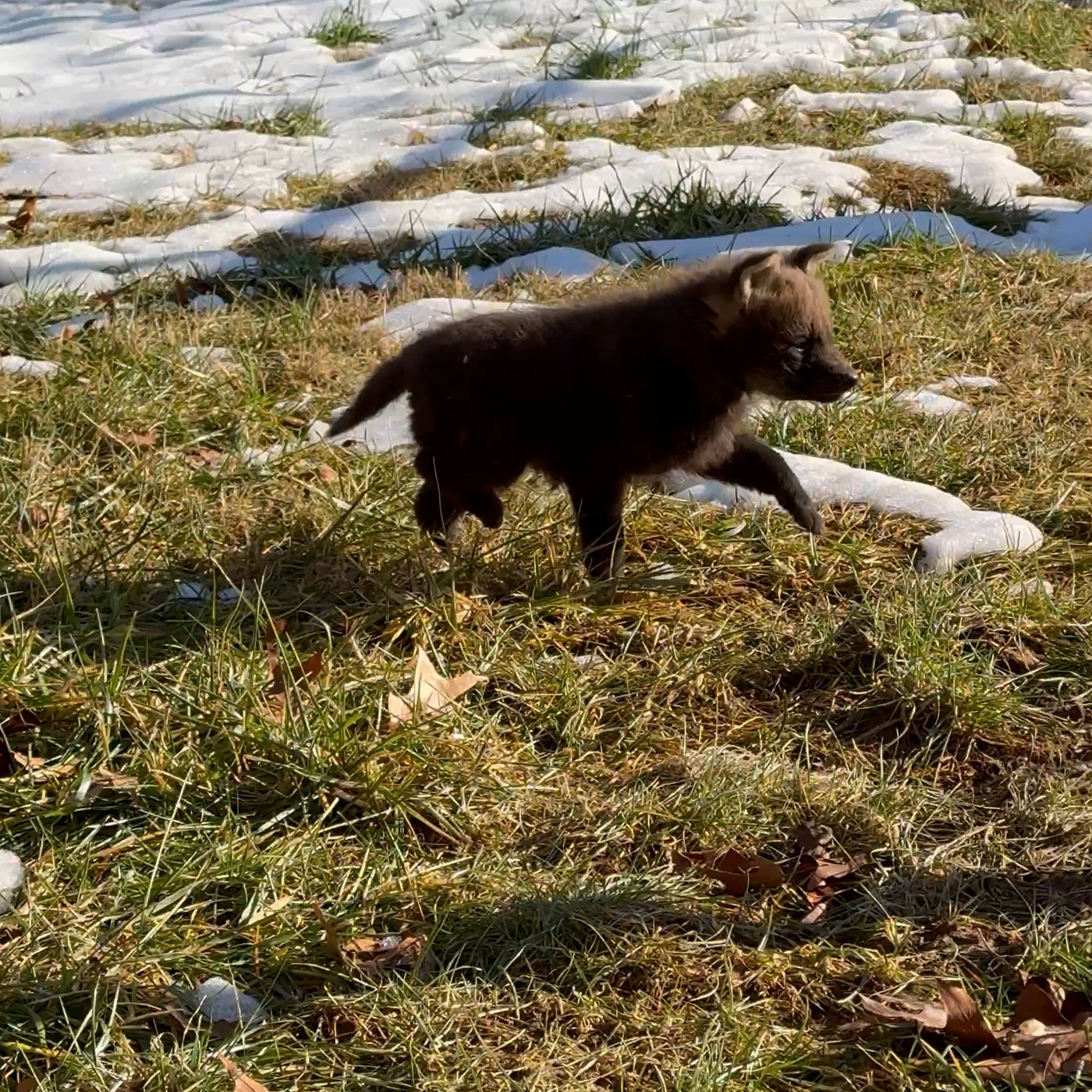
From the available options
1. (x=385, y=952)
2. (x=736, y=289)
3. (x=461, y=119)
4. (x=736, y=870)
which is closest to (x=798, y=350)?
(x=736, y=289)

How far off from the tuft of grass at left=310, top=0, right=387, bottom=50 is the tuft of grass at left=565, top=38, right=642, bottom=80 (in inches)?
67.0

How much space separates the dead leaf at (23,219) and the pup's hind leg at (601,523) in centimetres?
365

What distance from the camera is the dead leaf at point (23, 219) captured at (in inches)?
250

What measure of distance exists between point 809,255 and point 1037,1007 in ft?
7.08

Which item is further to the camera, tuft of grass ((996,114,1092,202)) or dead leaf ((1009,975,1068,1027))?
tuft of grass ((996,114,1092,202))

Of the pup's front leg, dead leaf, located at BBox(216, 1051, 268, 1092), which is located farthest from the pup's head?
→ dead leaf, located at BBox(216, 1051, 268, 1092)

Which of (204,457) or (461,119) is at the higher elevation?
(461,119)

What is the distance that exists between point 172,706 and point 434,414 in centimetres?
113

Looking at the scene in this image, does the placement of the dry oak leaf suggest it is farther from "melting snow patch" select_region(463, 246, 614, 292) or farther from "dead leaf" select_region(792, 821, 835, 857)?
"melting snow patch" select_region(463, 246, 614, 292)

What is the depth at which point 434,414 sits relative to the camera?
3.87 m

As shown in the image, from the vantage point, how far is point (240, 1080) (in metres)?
2.32

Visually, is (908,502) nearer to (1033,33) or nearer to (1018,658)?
(1018,658)

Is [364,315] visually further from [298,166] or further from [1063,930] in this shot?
[1063,930]

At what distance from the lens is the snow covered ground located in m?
6.03
